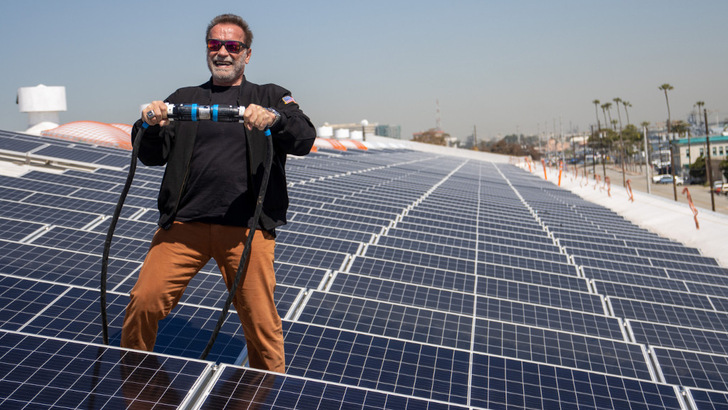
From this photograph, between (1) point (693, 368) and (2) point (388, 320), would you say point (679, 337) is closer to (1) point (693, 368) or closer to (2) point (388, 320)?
(1) point (693, 368)

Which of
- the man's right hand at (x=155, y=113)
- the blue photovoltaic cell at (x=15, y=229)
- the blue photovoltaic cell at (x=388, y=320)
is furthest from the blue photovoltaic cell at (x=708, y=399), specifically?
the blue photovoltaic cell at (x=15, y=229)

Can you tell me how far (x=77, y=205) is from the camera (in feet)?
26.7

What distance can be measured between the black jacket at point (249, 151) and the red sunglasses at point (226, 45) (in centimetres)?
28

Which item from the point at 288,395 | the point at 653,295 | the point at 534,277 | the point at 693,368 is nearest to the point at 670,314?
the point at 653,295

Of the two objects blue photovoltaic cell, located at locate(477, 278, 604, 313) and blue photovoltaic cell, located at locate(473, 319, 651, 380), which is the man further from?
blue photovoltaic cell, located at locate(477, 278, 604, 313)

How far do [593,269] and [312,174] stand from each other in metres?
10.7

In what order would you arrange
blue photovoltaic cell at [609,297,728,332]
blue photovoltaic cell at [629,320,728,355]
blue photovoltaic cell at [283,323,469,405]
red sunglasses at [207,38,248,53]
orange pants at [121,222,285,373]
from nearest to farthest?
orange pants at [121,222,285,373]
red sunglasses at [207,38,248,53]
blue photovoltaic cell at [283,323,469,405]
blue photovoltaic cell at [629,320,728,355]
blue photovoltaic cell at [609,297,728,332]

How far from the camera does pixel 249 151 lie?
148 inches

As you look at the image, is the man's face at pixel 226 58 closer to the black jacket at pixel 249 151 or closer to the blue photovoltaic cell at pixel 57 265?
the black jacket at pixel 249 151

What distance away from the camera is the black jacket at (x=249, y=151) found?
3691 mm

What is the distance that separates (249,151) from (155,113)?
0.58 m

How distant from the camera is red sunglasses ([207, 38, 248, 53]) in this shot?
3777mm

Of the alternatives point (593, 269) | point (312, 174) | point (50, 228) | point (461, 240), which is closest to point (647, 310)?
point (593, 269)

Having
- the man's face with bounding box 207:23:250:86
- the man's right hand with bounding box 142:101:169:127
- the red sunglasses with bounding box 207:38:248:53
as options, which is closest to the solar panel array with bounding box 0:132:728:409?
the man's right hand with bounding box 142:101:169:127
